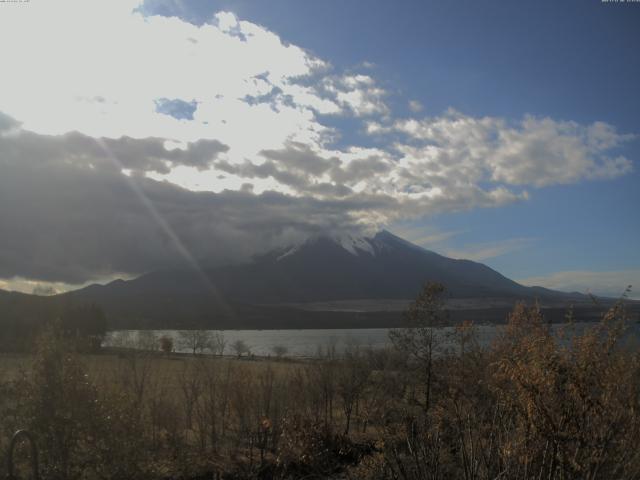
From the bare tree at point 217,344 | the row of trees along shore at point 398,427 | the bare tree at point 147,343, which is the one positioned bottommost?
the bare tree at point 217,344

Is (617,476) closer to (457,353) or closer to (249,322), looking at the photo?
(457,353)

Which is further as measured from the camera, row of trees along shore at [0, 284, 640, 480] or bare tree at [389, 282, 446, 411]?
bare tree at [389, 282, 446, 411]

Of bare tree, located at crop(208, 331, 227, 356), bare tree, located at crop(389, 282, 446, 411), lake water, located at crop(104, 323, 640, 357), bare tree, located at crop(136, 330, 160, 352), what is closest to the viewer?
bare tree, located at crop(389, 282, 446, 411)

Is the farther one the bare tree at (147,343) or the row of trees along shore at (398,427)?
the bare tree at (147,343)

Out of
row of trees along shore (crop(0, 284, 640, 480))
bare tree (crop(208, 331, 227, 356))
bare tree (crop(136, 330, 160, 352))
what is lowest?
bare tree (crop(208, 331, 227, 356))

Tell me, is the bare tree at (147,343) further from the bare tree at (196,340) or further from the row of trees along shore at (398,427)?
the bare tree at (196,340)

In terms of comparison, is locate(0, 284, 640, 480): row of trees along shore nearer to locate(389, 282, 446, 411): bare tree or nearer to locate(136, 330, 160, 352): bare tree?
locate(389, 282, 446, 411): bare tree

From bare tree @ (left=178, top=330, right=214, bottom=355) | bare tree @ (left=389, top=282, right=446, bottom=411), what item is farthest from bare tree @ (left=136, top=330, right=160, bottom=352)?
bare tree @ (left=178, top=330, right=214, bottom=355)

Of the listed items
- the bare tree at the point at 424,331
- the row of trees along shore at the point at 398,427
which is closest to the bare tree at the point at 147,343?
the bare tree at the point at 424,331

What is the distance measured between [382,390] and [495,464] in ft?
57.3

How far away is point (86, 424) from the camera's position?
8.23 meters

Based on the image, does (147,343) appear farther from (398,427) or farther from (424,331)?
(398,427)

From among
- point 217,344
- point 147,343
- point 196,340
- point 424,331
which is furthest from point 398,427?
point 217,344

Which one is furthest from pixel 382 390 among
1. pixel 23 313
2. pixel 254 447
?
pixel 23 313
